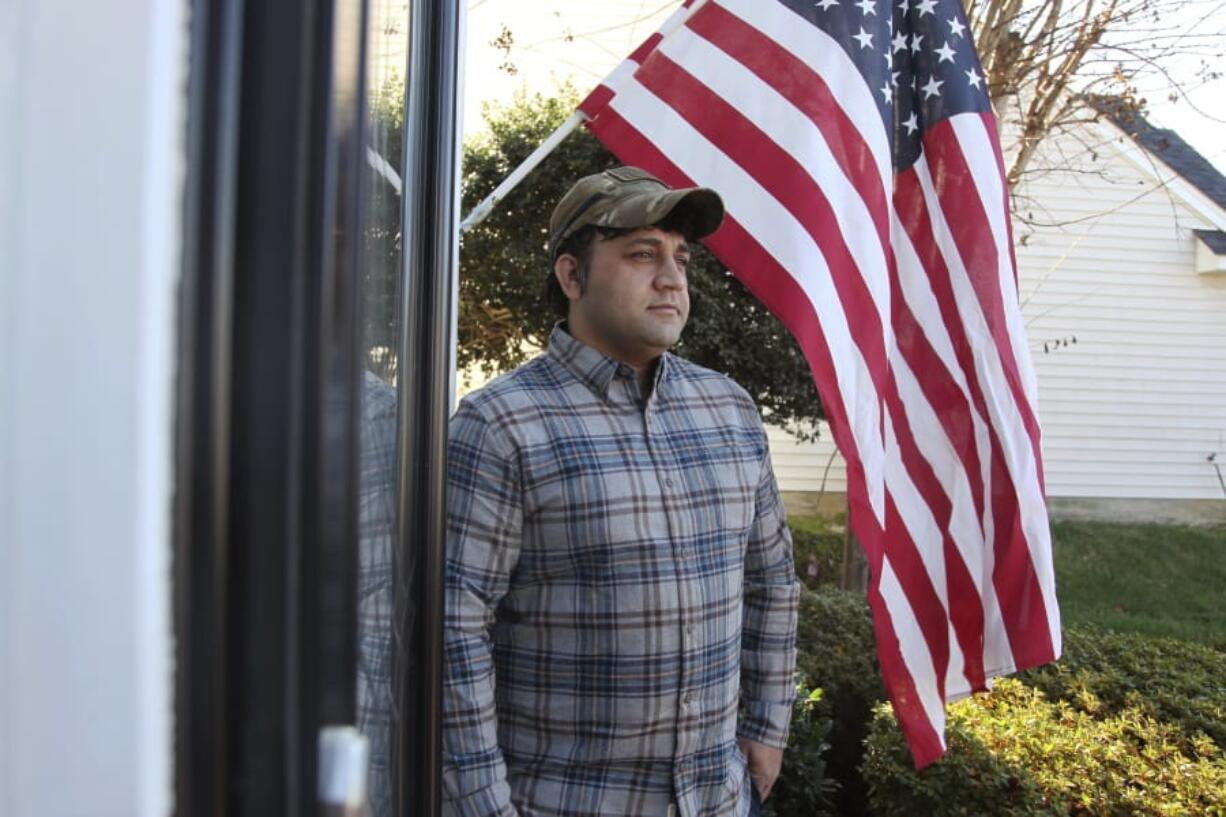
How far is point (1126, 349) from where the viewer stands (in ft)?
41.2

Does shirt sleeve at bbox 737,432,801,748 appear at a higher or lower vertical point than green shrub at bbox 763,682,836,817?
higher

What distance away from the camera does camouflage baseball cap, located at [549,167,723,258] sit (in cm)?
206

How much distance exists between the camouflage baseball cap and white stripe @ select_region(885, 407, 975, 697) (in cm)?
73

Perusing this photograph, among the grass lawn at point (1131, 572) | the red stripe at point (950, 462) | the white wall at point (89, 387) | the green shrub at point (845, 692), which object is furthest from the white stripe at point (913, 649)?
the grass lawn at point (1131, 572)

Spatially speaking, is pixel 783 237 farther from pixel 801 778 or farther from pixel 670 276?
pixel 801 778

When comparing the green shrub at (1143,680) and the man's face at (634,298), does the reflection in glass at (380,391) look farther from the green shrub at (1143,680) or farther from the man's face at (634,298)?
the green shrub at (1143,680)

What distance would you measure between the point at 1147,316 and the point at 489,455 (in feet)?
41.5

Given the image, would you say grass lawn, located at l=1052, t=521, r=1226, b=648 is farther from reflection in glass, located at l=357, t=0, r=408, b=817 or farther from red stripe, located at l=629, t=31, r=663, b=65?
reflection in glass, located at l=357, t=0, r=408, b=817

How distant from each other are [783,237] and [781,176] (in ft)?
0.55

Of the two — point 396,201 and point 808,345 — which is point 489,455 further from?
point 808,345

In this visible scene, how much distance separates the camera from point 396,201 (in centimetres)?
132

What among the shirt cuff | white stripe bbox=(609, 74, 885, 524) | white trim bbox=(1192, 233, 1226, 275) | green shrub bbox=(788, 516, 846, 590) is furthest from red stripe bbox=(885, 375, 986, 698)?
white trim bbox=(1192, 233, 1226, 275)

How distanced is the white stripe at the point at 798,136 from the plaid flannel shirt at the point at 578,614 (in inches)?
29.7

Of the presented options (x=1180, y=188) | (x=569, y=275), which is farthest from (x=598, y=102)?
(x=1180, y=188)
